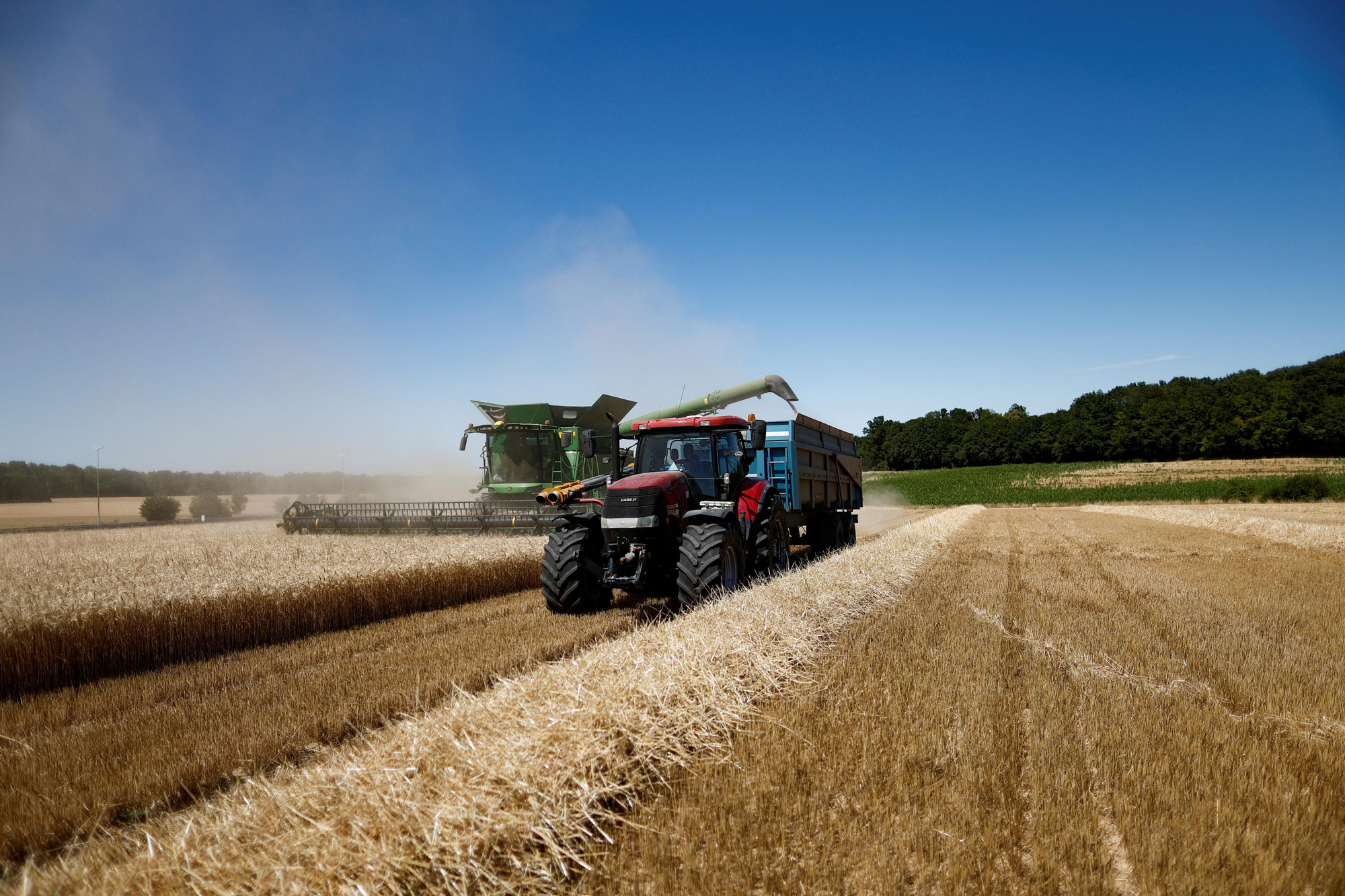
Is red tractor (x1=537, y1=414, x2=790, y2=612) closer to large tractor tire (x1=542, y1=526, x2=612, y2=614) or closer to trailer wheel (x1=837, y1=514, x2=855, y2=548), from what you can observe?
large tractor tire (x1=542, y1=526, x2=612, y2=614)

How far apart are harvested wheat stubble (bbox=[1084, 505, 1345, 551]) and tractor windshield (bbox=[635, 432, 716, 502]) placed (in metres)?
12.0

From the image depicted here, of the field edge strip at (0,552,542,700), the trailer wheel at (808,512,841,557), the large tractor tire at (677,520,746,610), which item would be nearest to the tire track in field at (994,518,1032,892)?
the large tractor tire at (677,520,746,610)

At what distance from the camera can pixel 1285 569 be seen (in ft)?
32.2

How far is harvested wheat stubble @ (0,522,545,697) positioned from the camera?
595 centimetres

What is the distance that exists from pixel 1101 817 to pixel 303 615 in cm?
768

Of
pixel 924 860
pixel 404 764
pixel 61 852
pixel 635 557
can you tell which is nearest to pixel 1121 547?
pixel 635 557

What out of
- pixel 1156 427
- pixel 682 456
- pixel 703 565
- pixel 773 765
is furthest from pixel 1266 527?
pixel 1156 427

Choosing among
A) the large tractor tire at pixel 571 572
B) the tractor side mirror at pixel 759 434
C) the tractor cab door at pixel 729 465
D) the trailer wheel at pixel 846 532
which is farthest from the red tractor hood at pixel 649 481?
the trailer wheel at pixel 846 532

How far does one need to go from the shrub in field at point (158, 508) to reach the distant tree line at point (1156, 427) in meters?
48.6

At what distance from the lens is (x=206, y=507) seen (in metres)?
36.3

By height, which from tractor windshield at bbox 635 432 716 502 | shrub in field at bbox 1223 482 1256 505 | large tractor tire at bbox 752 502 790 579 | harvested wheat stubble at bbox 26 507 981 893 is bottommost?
shrub in field at bbox 1223 482 1256 505

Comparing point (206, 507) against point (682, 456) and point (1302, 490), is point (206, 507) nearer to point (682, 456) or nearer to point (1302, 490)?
point (682, 456)

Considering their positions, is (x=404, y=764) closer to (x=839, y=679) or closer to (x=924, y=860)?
(x=924, y=860)

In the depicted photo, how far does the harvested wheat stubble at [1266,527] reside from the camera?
13.0 metres
